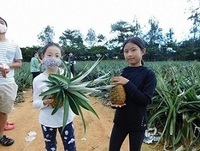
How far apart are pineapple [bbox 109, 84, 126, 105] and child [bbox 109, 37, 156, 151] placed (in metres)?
0.04

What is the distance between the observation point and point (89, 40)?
56.5m

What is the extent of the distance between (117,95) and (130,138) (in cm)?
46

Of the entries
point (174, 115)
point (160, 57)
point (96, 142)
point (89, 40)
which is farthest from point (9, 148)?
point (89, 40)

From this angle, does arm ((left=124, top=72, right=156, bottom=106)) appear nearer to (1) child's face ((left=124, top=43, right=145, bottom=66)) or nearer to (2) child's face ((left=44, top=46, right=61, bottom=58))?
(1) child's face ((left=124, top=43, right=145, bottom=66))

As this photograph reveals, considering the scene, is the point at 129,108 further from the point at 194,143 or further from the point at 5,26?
the point at 5,26

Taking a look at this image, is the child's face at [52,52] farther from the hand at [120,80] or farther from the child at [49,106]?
the hand at [120,80]

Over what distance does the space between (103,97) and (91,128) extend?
7.95 feet

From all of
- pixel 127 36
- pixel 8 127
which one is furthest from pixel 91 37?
pixel 8 127

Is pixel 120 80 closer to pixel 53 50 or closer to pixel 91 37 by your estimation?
pixel 53 50

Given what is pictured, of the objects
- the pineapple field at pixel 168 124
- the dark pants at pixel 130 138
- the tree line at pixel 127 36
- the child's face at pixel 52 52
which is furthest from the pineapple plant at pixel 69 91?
the tree line at pixel 127 36

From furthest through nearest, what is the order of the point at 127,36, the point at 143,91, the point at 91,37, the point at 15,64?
1. the point at 91,37
2. the point at 127,36
3. the point at 15,64
4. the point at 143,91

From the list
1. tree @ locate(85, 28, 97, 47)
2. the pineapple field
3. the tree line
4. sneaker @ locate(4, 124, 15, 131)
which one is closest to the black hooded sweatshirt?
the pineapple field

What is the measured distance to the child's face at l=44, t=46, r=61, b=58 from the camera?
6.83 ft

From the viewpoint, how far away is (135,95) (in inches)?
77.6
